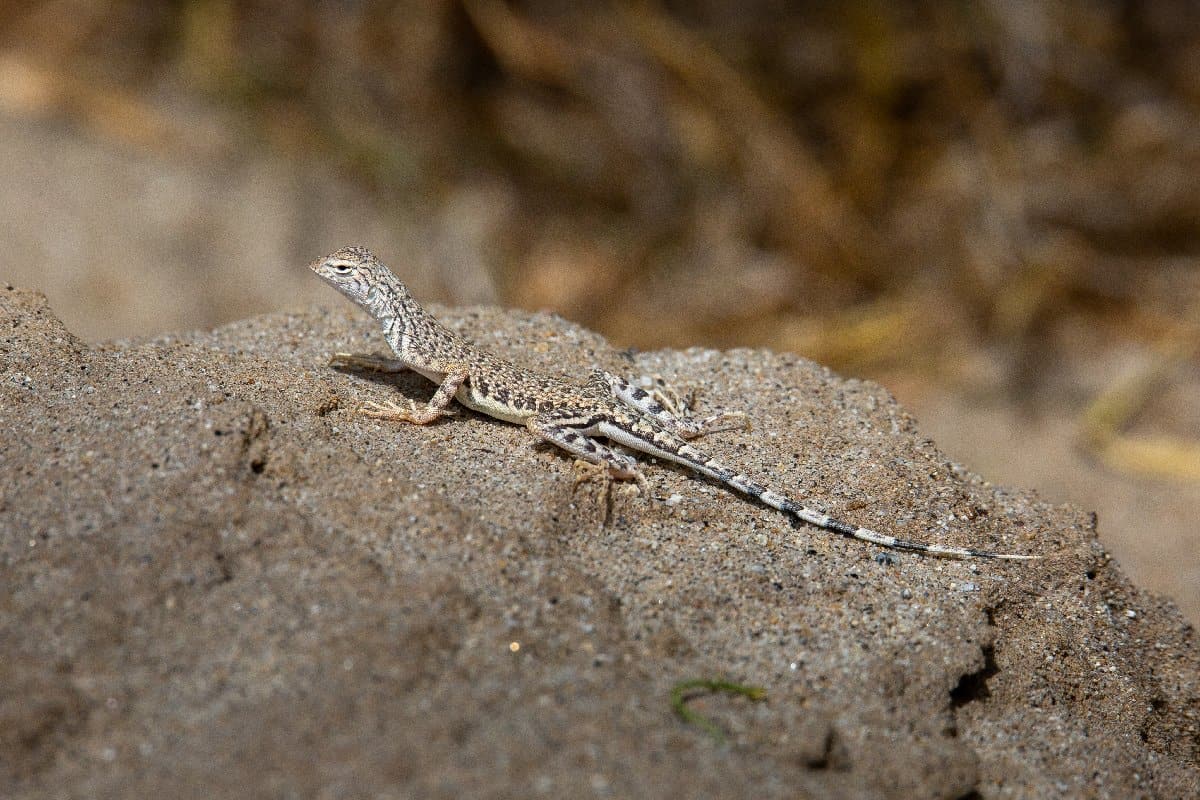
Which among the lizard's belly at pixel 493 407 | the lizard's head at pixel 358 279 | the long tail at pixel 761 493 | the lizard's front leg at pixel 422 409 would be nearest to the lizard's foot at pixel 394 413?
the lizard's front leg at pixel 422 409

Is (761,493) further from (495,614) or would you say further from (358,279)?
(358,279)

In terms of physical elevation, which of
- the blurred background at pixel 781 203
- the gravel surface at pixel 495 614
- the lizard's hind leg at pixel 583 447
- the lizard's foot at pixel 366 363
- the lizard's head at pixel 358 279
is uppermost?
the blurred background at pixel 781 203

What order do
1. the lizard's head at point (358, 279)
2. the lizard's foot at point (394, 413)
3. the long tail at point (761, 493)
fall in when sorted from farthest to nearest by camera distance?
1. the lizard's head at point (358, 279)
2. the lizard's foot at point (394, 413)
3. the long tail at point (761, 493)

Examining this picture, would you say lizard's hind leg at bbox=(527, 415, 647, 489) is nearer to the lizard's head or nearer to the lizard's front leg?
the lizard's front leg

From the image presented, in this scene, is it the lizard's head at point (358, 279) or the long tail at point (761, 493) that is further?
the lizard's head at point (358, 279)

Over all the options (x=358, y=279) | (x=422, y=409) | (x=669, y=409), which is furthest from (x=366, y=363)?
(x=669, y=409)

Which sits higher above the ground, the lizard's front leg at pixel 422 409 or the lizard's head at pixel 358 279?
the lizard's head at pixel 358 279

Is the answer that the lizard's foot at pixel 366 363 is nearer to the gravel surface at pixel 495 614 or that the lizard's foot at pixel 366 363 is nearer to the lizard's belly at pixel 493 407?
the gravel surface at pixel 495 614

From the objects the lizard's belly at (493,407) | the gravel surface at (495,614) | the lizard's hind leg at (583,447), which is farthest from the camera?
the lizard's belly at (493,407)
